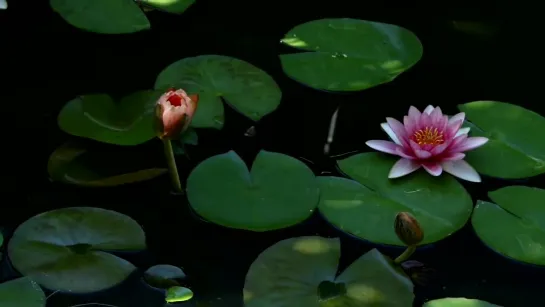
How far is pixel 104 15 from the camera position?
7.05 feet

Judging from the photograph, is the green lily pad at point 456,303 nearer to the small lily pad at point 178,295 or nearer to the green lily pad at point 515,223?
the green lily pad at point 515,223

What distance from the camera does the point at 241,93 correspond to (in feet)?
6.26

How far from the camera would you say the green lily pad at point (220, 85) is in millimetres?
1856

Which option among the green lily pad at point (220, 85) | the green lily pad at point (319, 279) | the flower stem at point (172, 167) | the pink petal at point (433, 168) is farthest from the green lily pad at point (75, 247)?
the pink petal at point (433, 168)

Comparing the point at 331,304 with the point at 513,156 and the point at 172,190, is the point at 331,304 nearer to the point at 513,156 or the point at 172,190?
the point at 172,190

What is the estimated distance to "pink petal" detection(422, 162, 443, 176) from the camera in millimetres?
1673

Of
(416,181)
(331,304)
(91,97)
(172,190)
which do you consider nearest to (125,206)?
(172,190)

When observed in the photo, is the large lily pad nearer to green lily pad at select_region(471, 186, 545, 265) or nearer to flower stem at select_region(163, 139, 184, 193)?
flower stem at select_region(163, 139, 184, 193)

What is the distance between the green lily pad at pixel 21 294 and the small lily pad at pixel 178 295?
0.72 ft

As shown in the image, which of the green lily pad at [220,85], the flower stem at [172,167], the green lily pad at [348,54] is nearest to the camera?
the flower stem at [172,167]

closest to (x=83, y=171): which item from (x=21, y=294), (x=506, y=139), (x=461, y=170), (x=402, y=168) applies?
(x=21, y=294)

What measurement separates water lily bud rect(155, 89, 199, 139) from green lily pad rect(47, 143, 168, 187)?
0.45 ft

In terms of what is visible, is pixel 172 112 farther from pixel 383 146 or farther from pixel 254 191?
pixel 383 146

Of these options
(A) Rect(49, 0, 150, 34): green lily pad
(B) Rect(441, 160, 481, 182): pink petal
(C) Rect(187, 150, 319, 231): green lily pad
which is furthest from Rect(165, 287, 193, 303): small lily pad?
(A) Rect(49, 0, 150, 34): green lily pad
